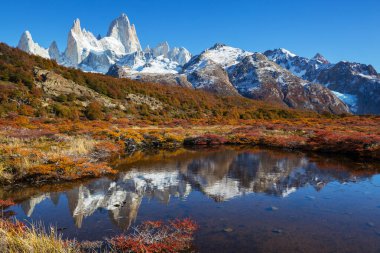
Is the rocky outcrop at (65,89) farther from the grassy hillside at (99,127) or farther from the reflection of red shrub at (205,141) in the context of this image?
the reflection of red shrub at (205,141)

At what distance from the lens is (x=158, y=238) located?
392 inches

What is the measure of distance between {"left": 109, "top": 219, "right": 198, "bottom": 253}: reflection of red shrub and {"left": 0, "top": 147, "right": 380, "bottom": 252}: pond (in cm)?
47

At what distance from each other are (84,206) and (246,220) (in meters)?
7.41

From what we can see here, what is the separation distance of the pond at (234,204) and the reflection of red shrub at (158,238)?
0.47m

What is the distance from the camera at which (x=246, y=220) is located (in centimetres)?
1209

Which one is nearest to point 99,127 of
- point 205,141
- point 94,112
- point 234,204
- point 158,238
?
point 205,141

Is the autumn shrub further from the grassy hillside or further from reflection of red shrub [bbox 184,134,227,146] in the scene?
reflection of red shrub [bbox 184,134,227,146]

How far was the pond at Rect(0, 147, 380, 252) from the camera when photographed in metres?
10.5

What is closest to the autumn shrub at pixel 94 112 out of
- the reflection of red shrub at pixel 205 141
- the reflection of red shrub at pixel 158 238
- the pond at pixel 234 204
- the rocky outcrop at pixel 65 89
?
the rocky outcrop at pixel 65 89

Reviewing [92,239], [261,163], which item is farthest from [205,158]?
[92,239]

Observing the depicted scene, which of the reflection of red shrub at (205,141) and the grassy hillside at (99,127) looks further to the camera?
the reflection of red shrub at (205,141)

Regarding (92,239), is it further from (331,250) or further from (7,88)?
(7,88)

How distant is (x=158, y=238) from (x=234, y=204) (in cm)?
529

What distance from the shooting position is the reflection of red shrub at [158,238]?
945cm
